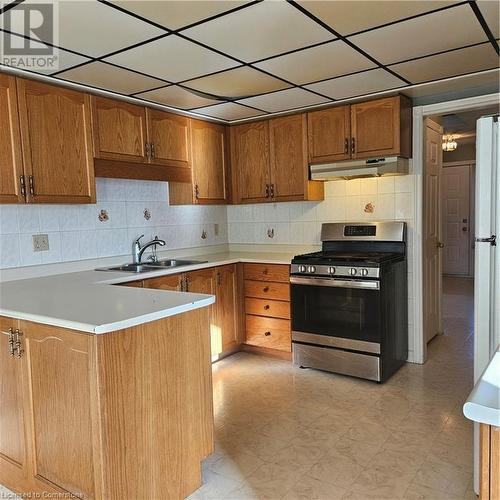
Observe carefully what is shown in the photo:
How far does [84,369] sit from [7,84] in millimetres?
1797

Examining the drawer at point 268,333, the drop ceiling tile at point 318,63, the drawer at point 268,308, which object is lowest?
the drawer at point 268,333

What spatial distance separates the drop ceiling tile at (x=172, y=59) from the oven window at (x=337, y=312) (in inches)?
69.4

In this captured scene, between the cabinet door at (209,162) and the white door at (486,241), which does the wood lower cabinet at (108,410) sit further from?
the cabinet door at (209,162)

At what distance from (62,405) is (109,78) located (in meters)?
1.92

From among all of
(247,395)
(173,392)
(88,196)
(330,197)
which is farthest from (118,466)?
(330,197)

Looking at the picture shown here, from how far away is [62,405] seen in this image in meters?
1.77

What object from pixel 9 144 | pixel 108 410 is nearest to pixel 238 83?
pixel 9 144

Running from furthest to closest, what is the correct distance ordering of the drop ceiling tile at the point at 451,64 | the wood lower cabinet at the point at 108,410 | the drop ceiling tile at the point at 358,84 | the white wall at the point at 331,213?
the white wall at the point at 331,213 < the drop ceiling tile at the point at 358,84 < the drop ceiling tile at the point at 451,64 < the wood lower cabinet at the point at 108,410

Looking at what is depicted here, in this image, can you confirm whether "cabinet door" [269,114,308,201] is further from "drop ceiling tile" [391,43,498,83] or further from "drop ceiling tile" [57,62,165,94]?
"drop ceiling tile" [57,62,165,94]

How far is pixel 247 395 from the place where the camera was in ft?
10.1

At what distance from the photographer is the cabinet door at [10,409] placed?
195 cm

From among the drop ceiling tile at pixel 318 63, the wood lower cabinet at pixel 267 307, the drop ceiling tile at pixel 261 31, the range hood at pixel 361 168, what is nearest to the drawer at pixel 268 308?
the wood lower cabinet at pixel 267 307

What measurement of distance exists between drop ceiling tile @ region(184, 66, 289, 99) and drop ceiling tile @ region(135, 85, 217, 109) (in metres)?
0.14

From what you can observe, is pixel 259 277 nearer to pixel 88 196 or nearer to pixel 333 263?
pixel 333 263
